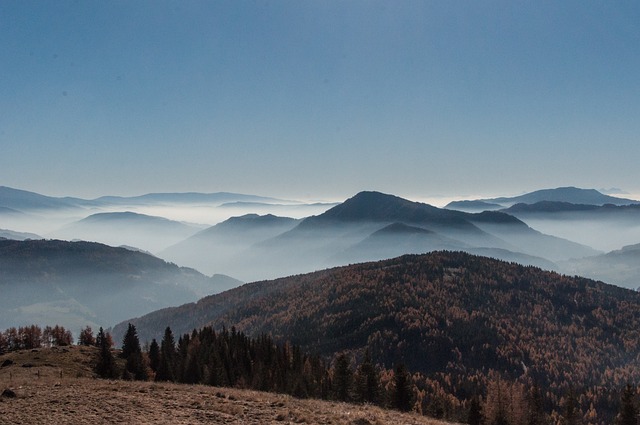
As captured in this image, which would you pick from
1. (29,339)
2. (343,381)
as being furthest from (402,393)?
(29,339)

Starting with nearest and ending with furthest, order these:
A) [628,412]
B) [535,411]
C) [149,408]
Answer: [149,408] < [628,412] < [535,411]

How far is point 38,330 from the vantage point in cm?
10331

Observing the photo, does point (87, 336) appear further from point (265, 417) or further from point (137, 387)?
point (265, 417)

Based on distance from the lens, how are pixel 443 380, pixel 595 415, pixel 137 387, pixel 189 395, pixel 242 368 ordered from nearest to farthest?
pixel 189 395
pixel 137 387
pixel 242 368
pixel 595 415
pixel 443 380

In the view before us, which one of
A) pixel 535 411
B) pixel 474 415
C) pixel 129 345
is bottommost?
pixel 535 411

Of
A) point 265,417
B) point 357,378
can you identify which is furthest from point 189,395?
point 357,378

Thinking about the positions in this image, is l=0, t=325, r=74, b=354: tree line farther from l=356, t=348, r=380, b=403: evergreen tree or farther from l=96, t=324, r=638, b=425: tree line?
l=356, t=348, r=380, b=403: evergreen tree

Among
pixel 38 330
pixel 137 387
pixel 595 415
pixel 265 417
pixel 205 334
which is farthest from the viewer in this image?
pixel 595 415

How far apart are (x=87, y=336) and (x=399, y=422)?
→ 97.7m

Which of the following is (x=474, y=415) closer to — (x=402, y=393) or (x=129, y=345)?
(x=402, y=393)

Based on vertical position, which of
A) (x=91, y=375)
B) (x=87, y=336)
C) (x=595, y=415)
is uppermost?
(x=91, y=375)

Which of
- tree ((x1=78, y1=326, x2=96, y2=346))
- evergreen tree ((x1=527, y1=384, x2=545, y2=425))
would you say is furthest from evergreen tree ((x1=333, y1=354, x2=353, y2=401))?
tree ((x1=78, y1=326, x2=96, y2=346))

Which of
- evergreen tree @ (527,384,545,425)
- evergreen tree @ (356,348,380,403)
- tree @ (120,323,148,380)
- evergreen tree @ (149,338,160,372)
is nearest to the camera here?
tree @ (120,323,148,380)

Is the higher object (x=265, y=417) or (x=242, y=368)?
(x=265, y=417)
